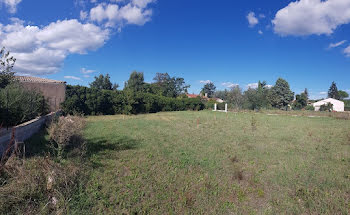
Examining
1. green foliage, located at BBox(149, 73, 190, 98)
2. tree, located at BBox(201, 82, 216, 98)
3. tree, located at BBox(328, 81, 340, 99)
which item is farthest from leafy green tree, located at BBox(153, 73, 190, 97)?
tree, located at BBox(328, 81, 340, 99)

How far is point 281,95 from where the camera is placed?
48.5 metres

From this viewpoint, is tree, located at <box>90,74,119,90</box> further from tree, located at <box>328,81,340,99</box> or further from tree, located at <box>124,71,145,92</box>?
tree, located at <box>328,81,340,99</box>

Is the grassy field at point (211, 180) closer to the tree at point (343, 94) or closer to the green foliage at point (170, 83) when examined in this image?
the green foliage at point (170, 83)

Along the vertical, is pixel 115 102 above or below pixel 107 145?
above

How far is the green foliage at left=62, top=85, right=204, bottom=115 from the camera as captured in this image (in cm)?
1375

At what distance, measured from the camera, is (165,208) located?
2715 mm

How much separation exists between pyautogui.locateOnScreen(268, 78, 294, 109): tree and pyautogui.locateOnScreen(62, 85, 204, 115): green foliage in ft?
120

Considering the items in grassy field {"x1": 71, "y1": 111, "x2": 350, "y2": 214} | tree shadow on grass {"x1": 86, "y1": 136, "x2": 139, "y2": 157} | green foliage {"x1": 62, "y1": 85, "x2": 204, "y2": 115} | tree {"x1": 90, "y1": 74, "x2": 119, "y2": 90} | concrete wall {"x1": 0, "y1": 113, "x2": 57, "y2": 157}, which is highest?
tree {"x1": 90, "y1": 74, "x2": 119, "y2": 90}

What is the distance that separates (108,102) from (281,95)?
4731cm

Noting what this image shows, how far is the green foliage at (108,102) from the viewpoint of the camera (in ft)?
45.1

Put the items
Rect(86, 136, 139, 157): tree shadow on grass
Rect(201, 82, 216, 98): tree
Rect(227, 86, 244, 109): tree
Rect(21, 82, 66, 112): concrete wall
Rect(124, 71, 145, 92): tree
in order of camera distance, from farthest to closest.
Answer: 1. Rect(201, 82, 216, 98): tree
2. Rect(124, 71, 145, 92): tree
3. Rect(227, 86, 244, 109): tree
4. Rect(21, 82, 66, 112): concrete wall
5. Rect(86, 136, 139, 157): tree shadow on grass

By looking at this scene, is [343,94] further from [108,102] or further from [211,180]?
[211,180]

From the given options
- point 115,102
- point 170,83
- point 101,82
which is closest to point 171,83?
point 170,83

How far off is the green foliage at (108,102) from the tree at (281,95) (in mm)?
36441
